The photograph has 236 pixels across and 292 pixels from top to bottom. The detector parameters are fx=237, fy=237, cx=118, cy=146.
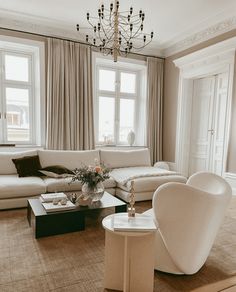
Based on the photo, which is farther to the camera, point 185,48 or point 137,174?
point 185,48

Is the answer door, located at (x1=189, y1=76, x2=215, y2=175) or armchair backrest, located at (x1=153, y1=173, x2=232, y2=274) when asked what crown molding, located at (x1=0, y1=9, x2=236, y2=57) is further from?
armchair backrest, located at (x1=153, y1=173, x2=232, y2=274)

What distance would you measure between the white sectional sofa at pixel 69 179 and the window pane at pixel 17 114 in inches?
39.9

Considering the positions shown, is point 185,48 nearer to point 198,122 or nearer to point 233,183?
point 198,122

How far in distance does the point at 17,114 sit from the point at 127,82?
8.77ft

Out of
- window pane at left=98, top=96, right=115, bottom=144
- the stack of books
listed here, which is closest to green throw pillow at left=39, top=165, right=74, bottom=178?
the stack of books

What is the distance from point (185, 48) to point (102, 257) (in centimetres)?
461

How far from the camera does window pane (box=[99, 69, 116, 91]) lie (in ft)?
18.1

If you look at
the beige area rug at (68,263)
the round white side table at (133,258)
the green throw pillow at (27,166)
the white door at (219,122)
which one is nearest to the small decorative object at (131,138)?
the white door at (219,122)

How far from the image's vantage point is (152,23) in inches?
178

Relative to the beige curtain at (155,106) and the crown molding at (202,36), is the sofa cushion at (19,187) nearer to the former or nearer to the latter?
the beige curtain at (155,106)

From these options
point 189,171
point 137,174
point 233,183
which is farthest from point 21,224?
point 189,171

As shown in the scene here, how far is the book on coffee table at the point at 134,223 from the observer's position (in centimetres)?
151

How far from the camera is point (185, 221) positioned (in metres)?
1.67

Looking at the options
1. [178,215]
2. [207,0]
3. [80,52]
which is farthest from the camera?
[80,52]
